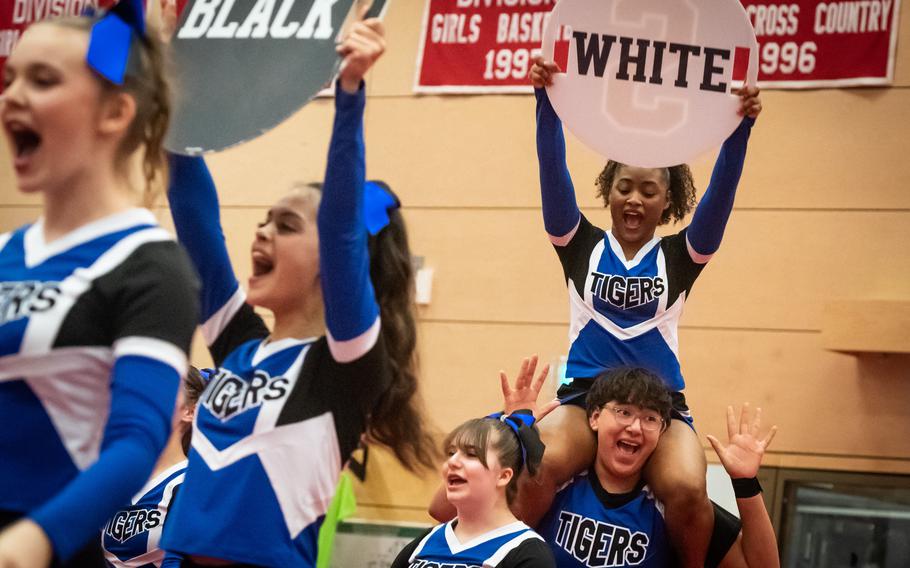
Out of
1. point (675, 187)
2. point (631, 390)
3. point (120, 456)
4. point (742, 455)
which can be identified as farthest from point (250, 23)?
point (742, 455)

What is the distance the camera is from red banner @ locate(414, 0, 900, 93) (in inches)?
208

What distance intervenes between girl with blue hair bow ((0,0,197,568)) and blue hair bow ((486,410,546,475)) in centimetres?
183

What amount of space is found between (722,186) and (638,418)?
0.65 meters

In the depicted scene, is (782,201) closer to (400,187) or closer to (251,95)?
(400,187)

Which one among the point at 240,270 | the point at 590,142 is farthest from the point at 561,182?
the point at 240,270

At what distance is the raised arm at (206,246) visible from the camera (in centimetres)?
205

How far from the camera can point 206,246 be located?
2.06m

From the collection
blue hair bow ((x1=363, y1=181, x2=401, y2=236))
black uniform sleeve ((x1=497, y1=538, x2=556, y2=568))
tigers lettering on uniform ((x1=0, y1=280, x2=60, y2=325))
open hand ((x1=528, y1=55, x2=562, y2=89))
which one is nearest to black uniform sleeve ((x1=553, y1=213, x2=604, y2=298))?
open hand ((x1=528, y1=55, x2=562, y2=89))

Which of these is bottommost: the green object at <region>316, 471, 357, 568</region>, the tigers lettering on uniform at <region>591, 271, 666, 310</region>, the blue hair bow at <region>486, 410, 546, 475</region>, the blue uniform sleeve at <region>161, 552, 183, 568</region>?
the green object at <region>316, 471, 357, 568</region>

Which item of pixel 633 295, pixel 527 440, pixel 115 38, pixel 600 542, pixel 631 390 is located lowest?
pixel 600 542

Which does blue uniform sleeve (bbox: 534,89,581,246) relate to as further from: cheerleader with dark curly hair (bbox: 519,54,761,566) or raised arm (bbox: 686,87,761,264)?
raised arm (bbox: 686,87,761,264)

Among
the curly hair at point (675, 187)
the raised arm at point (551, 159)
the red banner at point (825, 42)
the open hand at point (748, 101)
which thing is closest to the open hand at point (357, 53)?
the raised arm at point (551, 159)

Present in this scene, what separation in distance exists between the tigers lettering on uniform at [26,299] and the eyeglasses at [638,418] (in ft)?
6.40

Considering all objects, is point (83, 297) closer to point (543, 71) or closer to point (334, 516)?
point (543, 71)
